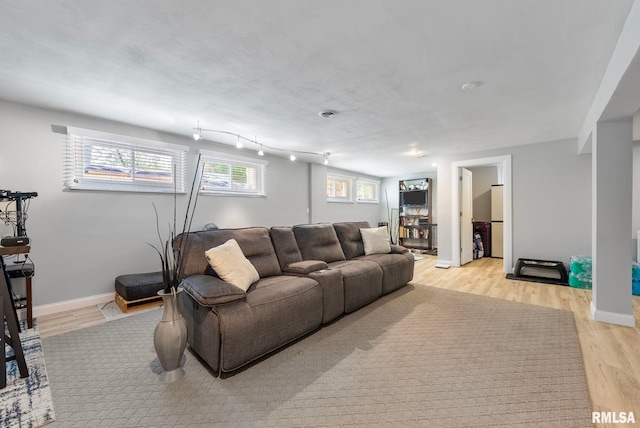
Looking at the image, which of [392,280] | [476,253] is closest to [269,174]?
[392,280]

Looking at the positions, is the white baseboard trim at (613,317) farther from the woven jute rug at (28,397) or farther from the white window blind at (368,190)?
the white window blind at (368,190)

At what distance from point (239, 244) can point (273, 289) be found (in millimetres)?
676

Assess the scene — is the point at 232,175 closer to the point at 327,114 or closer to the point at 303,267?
the point at 327,114

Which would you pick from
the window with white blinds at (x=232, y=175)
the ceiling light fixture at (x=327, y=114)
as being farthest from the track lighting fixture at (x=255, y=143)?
the ceiling light fixture at (x=327, y=114)

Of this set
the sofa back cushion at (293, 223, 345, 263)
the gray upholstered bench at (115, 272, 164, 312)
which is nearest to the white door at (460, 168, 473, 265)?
the sofa back cushion at (293, 223, 345, 263)

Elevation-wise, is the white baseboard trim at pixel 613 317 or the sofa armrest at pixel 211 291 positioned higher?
the sofa armrest at pixel 211 291

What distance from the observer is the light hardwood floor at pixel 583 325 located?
1.69 metres

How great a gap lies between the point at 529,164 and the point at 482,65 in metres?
3.52

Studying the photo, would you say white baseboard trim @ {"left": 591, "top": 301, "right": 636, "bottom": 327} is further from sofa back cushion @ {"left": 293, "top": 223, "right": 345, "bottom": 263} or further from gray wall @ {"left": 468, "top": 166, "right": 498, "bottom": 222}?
gray wall @ {"left": 468, "top": 166, "right": 498, "bottom": 222}

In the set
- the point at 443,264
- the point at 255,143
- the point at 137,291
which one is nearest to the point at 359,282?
the point at 137,291

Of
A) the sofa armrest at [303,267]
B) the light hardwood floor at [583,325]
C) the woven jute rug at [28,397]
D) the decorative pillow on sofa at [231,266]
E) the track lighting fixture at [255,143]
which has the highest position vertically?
the track lighting fixture at [255,143]

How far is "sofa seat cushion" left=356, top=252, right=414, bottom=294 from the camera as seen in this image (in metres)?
3.46

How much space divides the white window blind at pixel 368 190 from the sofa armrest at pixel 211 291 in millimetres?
6320

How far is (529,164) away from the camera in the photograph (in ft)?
15.4
